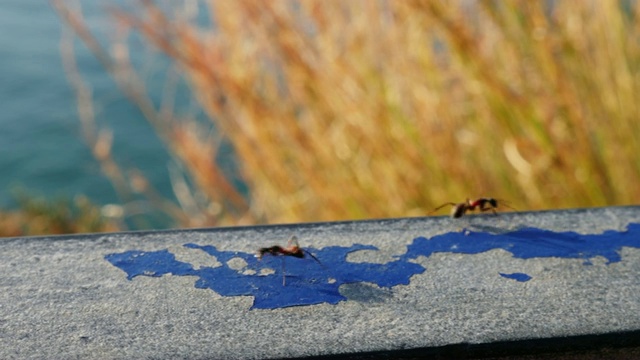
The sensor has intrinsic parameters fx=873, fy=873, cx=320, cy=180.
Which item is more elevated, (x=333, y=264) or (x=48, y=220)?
(x=333, y=264)

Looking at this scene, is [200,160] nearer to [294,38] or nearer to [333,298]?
[294,38]

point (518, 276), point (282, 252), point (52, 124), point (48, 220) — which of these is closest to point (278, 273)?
point (282, 252)

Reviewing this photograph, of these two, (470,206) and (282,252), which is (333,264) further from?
(470,206)

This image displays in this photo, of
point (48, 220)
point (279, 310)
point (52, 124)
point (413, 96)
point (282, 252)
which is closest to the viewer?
point (279, 310)

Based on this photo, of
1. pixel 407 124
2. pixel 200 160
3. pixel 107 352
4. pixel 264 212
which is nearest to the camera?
pixel 107 352

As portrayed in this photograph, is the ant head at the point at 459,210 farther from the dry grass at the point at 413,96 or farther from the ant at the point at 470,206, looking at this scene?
the dry grass at the point at 413,96

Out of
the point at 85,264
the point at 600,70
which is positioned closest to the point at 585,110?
the point at 600,70

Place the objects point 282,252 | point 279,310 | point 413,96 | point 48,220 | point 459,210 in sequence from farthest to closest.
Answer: point 48,220 < point 413,96 < point 459,210 < point 282,252 < point 279,310
